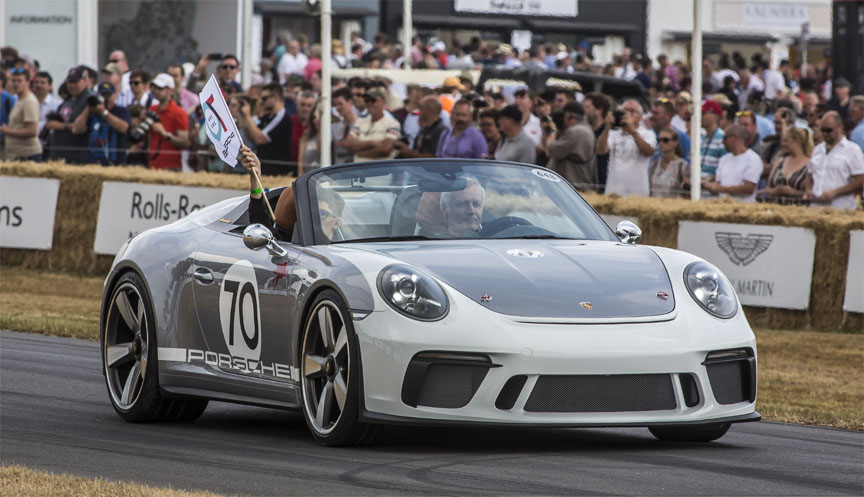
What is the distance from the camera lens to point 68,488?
225 inches

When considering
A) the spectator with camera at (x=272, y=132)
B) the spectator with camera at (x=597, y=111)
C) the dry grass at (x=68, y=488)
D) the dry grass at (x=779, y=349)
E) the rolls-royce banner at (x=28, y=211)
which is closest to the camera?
the dry grass at (x=68, y=488)

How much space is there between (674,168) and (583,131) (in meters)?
0.96

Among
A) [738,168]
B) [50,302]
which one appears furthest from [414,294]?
[50,302]

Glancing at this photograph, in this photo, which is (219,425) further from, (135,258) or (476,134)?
(476,134)

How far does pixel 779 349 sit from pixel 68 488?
25.9 ft

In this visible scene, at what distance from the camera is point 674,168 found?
15.4 metres

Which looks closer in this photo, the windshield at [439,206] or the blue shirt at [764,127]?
the windshield at [439,206]

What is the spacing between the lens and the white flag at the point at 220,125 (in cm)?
812

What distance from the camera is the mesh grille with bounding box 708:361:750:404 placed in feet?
21.9

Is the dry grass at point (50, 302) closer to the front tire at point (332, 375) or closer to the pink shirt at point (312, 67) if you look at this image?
the front tire at point (332, 375)

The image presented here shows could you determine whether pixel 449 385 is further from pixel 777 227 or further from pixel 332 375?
pixel 777 227

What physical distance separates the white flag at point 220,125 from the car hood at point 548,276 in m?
1.32

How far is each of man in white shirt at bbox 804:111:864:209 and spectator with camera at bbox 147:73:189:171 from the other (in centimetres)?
745

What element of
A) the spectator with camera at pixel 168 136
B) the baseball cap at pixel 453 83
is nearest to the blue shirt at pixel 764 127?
the baseball cap at pixel 453 83
